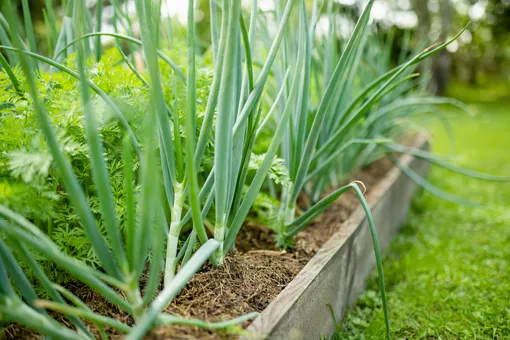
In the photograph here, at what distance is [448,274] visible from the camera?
5.48 ft

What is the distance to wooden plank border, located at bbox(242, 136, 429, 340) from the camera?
88cm

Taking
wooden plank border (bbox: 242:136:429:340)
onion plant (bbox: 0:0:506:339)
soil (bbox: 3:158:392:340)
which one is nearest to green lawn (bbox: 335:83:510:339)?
wooden plank border (bbox: 242:136:429:340)

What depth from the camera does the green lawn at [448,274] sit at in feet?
4.28

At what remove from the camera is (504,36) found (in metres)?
13.8

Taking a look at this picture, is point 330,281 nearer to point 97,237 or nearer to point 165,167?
point 165,167

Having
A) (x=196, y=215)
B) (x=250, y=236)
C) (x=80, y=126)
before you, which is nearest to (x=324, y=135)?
(x=250, y=236)

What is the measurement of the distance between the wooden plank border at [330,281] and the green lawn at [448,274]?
9 centimetres

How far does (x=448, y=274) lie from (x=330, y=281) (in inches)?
28.1

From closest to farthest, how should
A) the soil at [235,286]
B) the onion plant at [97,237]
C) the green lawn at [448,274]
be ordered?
the onion plant at [97,237] < the soil at [235,286] < the green lawn at [448,274]

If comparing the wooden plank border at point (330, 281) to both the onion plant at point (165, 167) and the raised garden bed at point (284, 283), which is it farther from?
the onion plant at point (165, 167)

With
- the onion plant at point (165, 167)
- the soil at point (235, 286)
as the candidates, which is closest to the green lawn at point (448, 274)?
the soil at point (235, 286)

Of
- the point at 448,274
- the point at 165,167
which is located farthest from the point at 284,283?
the point at 448,274

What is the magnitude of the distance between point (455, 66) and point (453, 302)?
1522cm

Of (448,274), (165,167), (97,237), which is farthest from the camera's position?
(448,274)
